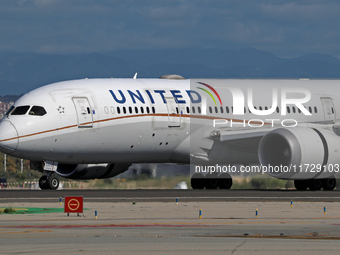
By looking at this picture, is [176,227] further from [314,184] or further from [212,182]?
[212,182]

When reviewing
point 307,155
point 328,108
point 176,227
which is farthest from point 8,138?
point 328,108

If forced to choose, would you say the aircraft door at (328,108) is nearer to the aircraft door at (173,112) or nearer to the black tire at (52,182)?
the aircraft door at (173,112)

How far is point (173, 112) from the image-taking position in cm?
2922

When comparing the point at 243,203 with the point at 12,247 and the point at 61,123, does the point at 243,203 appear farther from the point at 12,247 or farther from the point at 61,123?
the point at 12,247

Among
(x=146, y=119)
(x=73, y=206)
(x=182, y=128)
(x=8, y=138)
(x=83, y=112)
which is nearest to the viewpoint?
(x=73, y=206)

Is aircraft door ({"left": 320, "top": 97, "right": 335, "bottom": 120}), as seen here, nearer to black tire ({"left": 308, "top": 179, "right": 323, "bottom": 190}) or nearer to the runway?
black tire ({"left": 308, "top": 179, "right": 323, "bottom": 190})

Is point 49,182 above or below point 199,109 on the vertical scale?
below

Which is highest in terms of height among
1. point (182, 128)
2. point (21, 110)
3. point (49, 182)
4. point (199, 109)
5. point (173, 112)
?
point (199, 109)

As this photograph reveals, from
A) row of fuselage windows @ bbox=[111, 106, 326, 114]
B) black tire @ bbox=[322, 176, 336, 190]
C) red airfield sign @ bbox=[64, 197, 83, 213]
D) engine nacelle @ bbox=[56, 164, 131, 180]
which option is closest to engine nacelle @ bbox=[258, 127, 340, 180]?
black tire @ bbox=[322, 176, 336, 190]

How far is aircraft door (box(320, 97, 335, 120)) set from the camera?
32969 millimetres

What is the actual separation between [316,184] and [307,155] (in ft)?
12.7

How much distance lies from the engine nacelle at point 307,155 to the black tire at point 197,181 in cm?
547

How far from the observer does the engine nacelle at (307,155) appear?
2642cm

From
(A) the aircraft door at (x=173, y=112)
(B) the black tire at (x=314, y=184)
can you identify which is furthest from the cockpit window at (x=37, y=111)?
(B) the black tire at (x=314, y=184)
